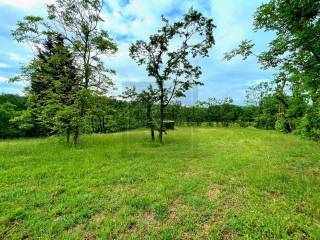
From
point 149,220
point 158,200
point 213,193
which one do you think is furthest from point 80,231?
point 213,193

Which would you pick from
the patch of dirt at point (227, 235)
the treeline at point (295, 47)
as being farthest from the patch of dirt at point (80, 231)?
the treeline at point (295, 47)

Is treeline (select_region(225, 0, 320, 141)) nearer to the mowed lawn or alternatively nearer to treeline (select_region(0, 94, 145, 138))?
the mowed lawn

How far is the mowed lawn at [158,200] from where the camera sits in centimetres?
276

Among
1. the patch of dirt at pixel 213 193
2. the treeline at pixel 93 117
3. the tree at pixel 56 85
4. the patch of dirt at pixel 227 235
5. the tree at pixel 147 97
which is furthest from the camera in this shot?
the tree at pixel 147 97

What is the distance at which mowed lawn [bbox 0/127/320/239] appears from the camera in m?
2.76

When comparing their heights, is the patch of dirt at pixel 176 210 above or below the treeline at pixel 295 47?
below

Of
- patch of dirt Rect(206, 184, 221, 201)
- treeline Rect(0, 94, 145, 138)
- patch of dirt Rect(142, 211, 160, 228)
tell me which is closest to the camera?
patch of dirt Rect(142, 211, 160, 228)

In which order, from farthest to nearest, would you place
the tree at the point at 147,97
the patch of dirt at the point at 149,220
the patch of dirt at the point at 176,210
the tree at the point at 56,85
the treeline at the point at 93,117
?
the tree at the point at 147,97, the treeline at the point at 93,117, the tree at the point at 56,85, the patch of dirt at the point at 176,210, the patch of dirt at the point at 149,220

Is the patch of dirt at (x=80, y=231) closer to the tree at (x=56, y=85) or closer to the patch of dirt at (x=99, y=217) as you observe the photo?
the patch of dirt at (x=99, y=217)

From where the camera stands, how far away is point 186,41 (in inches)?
408

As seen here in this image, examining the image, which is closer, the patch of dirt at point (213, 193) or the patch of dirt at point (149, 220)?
the patch of dirt at point (149, 220)

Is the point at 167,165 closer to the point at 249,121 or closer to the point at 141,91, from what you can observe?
the point at 141,91

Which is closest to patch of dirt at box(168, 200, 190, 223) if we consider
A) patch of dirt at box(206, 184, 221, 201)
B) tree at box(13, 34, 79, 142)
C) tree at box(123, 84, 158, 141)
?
patch of dirt at box(206, 184, 221, 201)

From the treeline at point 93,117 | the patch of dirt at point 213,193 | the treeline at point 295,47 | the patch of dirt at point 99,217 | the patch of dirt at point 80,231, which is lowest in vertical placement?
the patch of dirt at point 80,231
